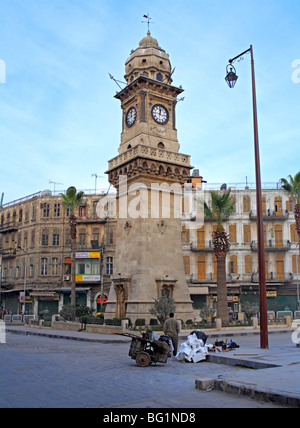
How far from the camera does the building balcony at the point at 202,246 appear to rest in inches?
1790

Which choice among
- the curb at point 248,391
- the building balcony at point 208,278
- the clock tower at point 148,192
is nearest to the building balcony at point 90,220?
the building balcony at point 208,278

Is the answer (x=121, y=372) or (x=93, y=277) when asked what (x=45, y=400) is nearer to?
(x=121, y=372)

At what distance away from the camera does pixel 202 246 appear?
152ft

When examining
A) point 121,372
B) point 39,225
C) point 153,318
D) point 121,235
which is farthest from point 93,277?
point 121,372

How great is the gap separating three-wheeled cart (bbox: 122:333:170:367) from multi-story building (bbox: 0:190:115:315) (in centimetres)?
3580

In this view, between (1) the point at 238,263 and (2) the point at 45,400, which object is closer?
(2) the point at 45,400

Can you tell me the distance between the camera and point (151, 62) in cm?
3023

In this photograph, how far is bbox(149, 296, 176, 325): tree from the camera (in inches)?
914

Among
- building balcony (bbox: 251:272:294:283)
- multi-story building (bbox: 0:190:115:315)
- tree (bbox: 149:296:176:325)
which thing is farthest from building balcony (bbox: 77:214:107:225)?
tree (bbox: 149:296:176:325)

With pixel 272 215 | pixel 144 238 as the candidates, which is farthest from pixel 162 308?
pixel 272 215

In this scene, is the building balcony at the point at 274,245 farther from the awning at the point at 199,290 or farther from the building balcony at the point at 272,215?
the awning at the point at 199,290

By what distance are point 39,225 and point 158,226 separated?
2649 centimetres

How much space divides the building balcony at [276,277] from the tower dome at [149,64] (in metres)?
23.4
